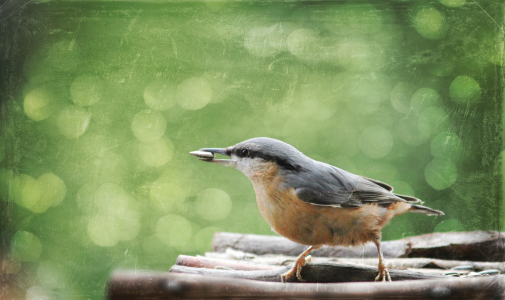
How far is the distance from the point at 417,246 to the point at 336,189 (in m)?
0.71

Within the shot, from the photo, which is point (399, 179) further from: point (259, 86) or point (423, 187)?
point (259, 86)

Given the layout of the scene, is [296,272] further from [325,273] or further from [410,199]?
[410,199]

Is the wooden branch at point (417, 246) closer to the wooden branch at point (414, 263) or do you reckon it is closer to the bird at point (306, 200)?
the wooden branch at point (414, 263)

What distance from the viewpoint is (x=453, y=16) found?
2.29 m

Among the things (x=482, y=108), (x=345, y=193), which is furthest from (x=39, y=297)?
(x=482, y=108)

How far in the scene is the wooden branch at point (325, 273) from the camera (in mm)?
1593

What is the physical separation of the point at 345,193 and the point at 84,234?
138 centimetres

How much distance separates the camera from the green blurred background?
2.26 meters

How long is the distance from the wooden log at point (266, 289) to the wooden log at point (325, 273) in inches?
10.7

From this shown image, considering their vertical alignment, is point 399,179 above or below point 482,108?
below

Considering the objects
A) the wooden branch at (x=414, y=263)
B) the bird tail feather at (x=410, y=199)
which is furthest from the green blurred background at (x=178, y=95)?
the bird tail feather at (x=410, y=199)

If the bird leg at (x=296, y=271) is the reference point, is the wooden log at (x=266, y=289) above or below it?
above

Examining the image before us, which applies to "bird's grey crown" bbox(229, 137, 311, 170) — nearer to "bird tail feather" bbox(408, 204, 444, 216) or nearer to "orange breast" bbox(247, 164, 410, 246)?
"orange breast" bbox(247, 164, 410, 246)

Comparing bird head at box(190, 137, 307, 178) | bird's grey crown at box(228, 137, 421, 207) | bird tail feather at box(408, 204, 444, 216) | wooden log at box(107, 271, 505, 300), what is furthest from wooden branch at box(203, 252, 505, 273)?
wooden log at box(107, 271, 505, 300)
